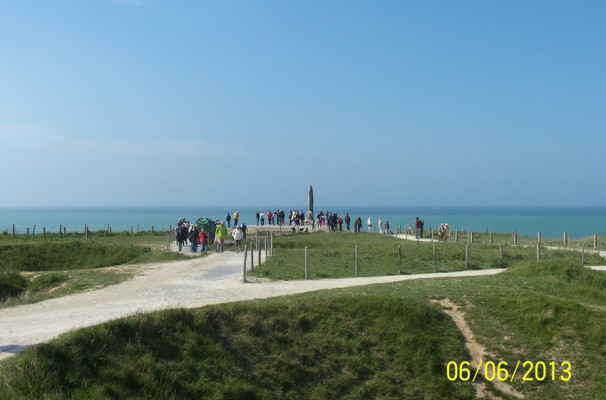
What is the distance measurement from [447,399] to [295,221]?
48.2 metres

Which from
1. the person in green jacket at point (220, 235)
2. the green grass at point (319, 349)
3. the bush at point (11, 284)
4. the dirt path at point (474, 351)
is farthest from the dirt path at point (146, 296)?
the person in green jacket at point (220, 235)

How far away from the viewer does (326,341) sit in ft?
53.5

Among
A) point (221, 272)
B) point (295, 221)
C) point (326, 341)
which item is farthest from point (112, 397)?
point (295, 221)

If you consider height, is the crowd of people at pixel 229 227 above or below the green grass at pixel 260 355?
above

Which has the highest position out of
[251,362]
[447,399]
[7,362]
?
[7,362]

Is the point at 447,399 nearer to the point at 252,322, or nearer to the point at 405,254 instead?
the point at 252,322

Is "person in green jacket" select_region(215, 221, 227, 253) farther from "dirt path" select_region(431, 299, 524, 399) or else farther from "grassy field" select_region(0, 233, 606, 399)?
"dirt path" select_region(431, 299, 524, 399)

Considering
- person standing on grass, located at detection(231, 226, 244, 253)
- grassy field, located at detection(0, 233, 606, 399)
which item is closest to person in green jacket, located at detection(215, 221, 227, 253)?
person standing on grass, located at detection(231, 226, 244, 253)
